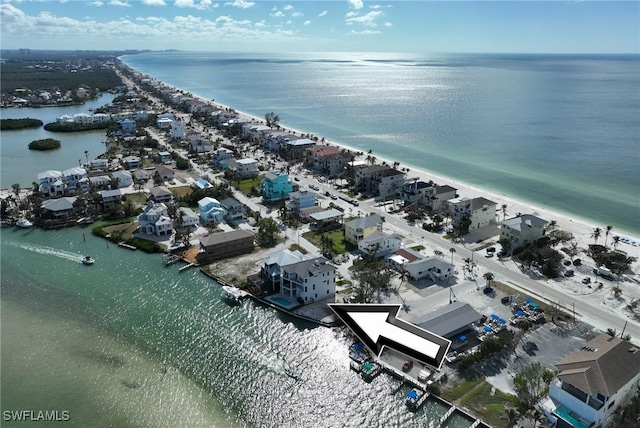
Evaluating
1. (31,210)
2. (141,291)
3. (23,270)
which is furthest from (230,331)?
(31,210)

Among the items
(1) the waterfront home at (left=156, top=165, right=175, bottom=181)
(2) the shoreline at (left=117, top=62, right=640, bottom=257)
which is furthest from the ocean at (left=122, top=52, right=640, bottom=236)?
(1) the waterfront home at (left=156, top=165, right=175, bottom=181)

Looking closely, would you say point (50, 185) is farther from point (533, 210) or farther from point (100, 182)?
point (533, 210)

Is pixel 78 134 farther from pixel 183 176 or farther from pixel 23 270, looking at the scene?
pixel 23 270

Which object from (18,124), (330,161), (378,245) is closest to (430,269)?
(378,245)

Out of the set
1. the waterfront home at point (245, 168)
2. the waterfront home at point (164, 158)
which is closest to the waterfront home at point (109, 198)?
the waterfront home at point (245, 168)

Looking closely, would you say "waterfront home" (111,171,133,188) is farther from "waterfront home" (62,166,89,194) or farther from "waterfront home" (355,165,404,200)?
"waterfront home" (355,165,404,200)

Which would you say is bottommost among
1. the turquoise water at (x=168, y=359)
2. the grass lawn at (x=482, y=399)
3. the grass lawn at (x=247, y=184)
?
the turquoise water at (x=168, y=359)

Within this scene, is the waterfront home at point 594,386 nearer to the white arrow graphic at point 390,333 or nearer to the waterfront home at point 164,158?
the white arrow graphic at point 390,333
